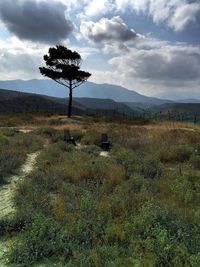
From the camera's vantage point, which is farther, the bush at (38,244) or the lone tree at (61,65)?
the lone tree at (61,65)

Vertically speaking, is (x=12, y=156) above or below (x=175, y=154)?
below

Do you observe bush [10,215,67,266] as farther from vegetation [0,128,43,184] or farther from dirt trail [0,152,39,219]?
vegetation [0,128,43,184]

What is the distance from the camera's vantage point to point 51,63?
172ft

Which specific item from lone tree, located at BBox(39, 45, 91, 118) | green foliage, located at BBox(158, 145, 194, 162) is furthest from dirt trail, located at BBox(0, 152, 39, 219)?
lone tree, located at BBox(39, 45, 91, 118)

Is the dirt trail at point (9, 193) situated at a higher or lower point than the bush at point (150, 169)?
lower

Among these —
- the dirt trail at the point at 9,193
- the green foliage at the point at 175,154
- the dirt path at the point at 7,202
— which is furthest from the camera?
the green foliage at the point at 175,154

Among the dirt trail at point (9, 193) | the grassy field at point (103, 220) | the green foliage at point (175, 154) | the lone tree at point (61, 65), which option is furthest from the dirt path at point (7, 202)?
the lone tree at point (61, 65)

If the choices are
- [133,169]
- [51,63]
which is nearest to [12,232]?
[133,169]

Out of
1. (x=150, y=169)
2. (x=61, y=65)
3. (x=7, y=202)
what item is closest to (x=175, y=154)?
(x=150, y=169)

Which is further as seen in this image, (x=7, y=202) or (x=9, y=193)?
(x=9, y=193)

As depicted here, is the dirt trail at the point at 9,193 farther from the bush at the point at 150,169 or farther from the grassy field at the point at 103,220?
the bush at the point at 150,169

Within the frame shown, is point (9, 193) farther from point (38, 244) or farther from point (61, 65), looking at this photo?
point (61, 65)

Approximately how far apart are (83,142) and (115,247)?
56.6 ft

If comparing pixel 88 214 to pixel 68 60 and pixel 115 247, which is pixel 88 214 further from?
pixel 68 60
